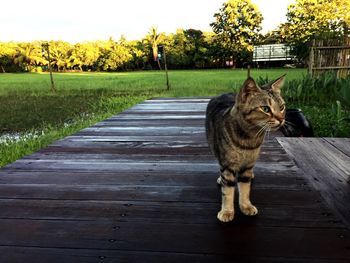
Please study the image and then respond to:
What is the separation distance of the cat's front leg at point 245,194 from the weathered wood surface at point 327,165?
534 mm

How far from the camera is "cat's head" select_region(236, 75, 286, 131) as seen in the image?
5.45 ft

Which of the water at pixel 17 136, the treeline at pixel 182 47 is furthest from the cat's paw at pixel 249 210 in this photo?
the treeline at pixel 182 47

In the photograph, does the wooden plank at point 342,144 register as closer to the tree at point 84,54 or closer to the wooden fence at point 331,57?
the wooden fence at point 331,57

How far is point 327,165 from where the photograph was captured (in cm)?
283

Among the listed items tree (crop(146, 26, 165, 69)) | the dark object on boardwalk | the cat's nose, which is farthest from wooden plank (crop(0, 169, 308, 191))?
tree (crop(146, 26, 165, 69))

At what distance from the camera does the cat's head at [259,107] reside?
1.66 metres

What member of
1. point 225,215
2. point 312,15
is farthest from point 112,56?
point 225,215

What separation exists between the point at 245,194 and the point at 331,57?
316 inches

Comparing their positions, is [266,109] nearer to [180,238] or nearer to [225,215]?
[225,215]

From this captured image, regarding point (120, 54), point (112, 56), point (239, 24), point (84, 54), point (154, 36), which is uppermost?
point (239, 24)

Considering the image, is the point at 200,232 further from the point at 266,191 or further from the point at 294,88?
the point at 294,88

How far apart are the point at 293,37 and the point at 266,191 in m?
32.3

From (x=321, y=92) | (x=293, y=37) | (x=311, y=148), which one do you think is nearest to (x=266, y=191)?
(x=311, y=148)

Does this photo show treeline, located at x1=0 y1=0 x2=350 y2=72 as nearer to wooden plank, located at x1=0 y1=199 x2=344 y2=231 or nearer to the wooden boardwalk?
the wooden boardwalk
